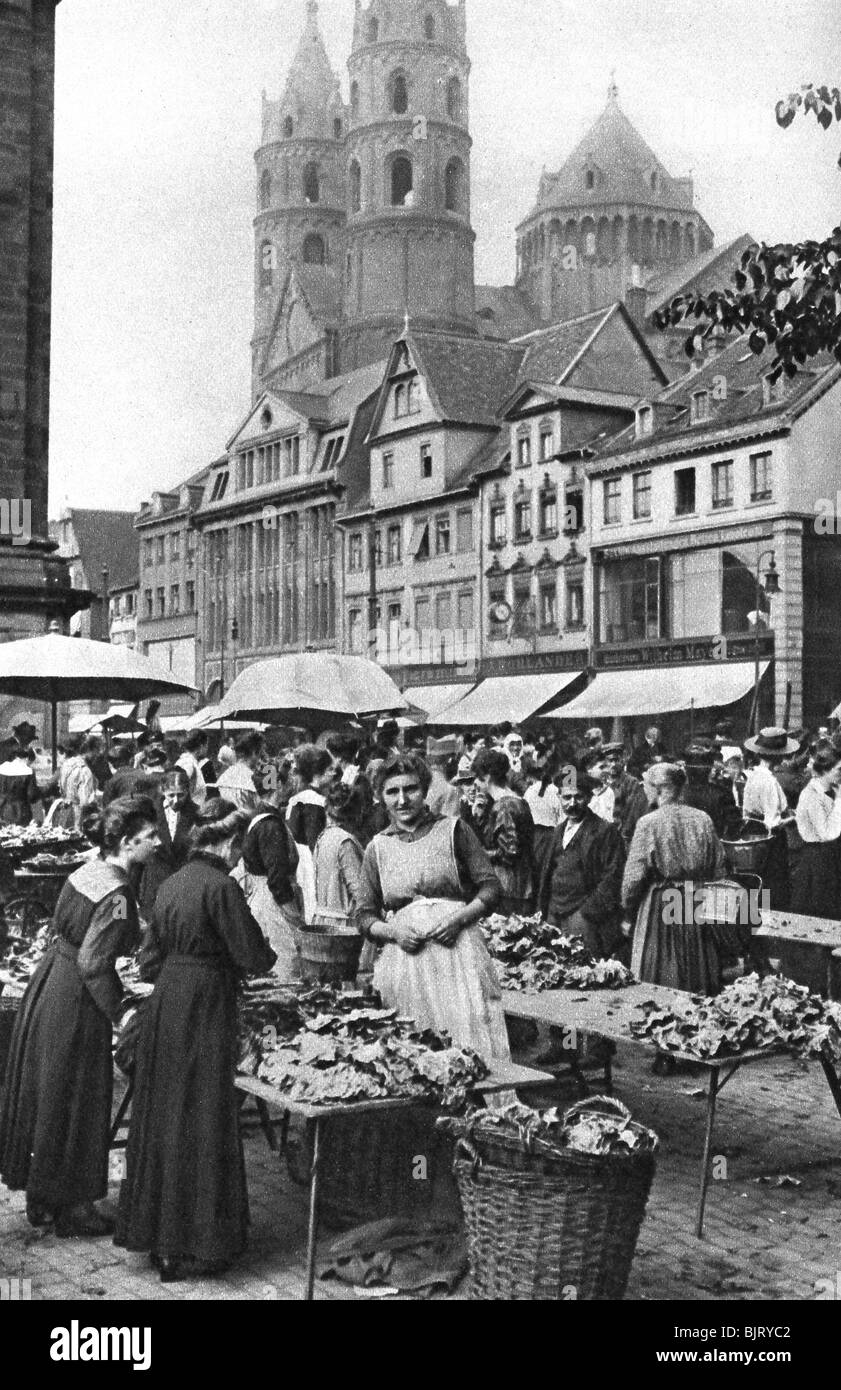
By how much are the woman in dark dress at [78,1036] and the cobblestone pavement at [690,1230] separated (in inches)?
9.5

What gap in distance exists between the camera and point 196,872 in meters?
6.14

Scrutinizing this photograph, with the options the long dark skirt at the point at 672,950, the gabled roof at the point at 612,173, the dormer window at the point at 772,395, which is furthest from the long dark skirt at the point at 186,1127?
the gabled roof at the point at 612,173

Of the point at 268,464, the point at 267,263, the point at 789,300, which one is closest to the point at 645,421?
the point at 268,464

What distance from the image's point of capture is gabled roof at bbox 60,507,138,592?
55000 millimetres

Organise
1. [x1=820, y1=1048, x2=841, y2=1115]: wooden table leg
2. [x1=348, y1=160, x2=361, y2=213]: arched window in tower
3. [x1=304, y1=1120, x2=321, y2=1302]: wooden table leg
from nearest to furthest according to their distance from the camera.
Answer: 1. [x1=304, y1=1120, x2=321, y2=1302]: wooden table leg
2. [x1=820, y1=1048, x2=841, y2=1115]: wooden table leg
3. [x1=348, y1=160, x2=361, y2=213]: arched window in tower

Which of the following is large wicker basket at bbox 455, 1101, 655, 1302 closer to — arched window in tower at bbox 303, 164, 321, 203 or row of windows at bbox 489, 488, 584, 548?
row of windows at bbox 489, 488, 584, 548

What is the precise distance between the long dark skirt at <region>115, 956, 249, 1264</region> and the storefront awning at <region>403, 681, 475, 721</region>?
40.6 m

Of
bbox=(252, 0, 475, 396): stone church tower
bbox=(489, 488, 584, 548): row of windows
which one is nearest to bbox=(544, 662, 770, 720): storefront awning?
bbox=(489, 488, 584, 548): row of windows

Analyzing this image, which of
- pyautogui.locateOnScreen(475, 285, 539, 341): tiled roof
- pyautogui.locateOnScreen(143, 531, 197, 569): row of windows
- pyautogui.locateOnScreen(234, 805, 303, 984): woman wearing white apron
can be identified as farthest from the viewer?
pyautogui.locateOnScreen(475, 285, 539, 341): tiled roof

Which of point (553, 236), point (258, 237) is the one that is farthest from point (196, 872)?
point (258, 237)

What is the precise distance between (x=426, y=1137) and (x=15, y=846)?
617cm

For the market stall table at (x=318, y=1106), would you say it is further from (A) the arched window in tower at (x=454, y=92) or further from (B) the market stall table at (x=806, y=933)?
(A) the arched window in tower at (x=454, y=92)

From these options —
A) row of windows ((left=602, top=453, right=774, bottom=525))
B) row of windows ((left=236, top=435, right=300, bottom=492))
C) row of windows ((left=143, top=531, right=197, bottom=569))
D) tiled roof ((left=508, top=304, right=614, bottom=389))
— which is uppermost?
tiled roof ((left=508, top=304, right=614, bottom=389))

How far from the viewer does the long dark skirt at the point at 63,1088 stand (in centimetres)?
639
